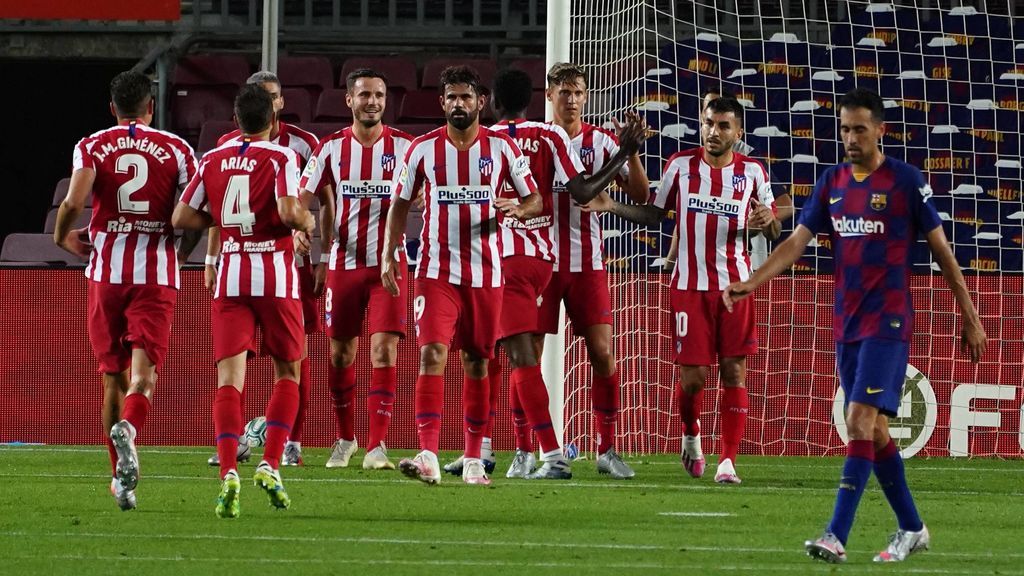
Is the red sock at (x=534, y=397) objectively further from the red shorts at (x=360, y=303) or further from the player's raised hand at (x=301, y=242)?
the player's raised hand at (x=301, y=242)

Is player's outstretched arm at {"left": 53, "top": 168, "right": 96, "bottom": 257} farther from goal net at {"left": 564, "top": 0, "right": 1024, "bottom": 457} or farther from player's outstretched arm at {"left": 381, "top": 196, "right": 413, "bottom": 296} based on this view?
goal net at {"left": 564, "top": 0, "right": 1024, "bottom": 457}

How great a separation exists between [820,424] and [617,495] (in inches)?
154

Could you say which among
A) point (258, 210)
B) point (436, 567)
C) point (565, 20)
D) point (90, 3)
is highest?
point (90, 3)

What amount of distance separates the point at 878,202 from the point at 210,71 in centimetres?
Answer: 1178

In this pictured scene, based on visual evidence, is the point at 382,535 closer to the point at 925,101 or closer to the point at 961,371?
the point at 961,371

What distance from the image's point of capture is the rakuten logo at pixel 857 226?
587 centimetres

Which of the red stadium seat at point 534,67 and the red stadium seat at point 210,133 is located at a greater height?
the red stadium seat at point 534,67

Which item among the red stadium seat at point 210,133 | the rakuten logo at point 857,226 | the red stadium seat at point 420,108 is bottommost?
the rakuten logo at point 857,226

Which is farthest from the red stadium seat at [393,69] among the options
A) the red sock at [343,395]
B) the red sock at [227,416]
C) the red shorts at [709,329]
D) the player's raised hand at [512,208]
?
the red sock at [227,416]

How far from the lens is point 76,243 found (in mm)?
7691

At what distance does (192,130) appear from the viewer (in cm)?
1656

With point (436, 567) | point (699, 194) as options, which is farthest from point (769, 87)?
point (436, 567)

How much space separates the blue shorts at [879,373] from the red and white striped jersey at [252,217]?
242cm

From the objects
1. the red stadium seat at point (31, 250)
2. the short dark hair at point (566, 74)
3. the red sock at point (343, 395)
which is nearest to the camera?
the short dark hair at point (566, 74)
